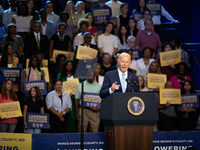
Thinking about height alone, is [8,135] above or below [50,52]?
below

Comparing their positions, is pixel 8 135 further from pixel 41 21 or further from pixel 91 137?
pixel 41 21

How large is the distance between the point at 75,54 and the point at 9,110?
6.79 ft

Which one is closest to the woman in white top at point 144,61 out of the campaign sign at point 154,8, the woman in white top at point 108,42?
the woman in white top at point 108,42

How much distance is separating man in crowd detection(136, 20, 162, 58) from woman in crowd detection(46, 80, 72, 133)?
275 centimetres

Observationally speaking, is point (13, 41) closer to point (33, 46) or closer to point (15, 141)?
point (33, 46)

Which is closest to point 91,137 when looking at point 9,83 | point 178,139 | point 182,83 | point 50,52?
point 178,139

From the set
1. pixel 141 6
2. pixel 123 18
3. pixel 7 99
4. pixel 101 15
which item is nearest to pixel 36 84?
pixel 7 99

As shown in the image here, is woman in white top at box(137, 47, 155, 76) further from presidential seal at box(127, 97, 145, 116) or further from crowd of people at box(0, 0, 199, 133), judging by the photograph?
presidential seal at box(127, 97, 145, 116)

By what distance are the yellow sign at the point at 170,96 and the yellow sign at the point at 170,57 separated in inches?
50.4

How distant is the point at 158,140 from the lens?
4.83 m

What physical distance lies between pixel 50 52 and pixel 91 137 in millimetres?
3916

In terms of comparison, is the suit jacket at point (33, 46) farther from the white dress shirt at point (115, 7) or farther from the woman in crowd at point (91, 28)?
the white dress shirt at point (115, 7)

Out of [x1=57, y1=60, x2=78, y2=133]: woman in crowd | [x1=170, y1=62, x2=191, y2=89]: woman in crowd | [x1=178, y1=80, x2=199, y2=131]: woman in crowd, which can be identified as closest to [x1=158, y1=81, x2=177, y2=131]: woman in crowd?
[x1=178, y1=80, x2=199, y2=131]: woman in crowd

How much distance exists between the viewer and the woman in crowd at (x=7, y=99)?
245 inches
